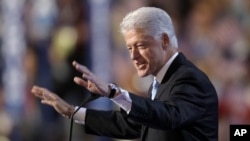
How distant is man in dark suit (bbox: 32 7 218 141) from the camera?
1309 millimetres

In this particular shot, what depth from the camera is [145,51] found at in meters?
1.40

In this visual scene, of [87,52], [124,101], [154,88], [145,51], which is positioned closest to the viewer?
[124,101]

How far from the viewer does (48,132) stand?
3.09 m

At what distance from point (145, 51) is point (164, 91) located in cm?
10

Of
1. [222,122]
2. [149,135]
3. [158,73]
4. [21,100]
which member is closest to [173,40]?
[158,73]

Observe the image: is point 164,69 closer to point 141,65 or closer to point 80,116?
point 141,65

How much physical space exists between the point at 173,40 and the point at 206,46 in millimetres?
1440

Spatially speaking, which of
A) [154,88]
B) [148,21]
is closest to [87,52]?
[154,88]

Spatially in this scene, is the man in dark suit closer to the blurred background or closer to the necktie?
the necktie

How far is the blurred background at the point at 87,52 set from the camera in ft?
9.37

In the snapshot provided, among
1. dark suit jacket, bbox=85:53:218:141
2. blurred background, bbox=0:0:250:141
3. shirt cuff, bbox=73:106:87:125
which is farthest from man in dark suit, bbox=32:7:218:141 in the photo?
blurred background, bbox=0:0:250:141

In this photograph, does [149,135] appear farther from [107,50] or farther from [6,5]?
[6,5]

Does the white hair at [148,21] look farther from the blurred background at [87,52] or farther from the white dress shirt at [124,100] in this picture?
the blurred background at [87,52]

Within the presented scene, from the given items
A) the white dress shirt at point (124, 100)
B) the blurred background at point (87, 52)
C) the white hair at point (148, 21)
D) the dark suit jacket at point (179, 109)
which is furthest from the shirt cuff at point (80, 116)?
the blurred background at point (87, 52)
